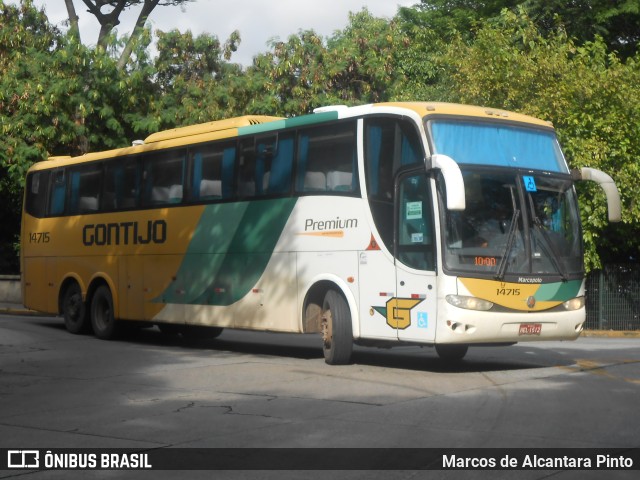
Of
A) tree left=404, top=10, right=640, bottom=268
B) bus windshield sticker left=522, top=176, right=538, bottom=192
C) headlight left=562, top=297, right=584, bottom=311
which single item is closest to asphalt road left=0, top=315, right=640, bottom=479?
headlight left=562, top=297, right=584, bottom=311

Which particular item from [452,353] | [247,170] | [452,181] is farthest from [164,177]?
[452,181]

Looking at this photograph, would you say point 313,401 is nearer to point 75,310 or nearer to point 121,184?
point 121,184

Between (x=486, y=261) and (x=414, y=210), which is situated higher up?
(x=414, y=210)

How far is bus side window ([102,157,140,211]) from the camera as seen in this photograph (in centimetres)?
2073

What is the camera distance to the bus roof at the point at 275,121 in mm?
14836

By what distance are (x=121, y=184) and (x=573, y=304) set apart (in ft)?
31.6

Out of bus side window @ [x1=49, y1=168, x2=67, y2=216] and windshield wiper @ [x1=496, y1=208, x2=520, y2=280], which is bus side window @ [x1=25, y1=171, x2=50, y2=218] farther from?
windshield wiper @ [x1=496, y1=208, x2=520, y2=280]

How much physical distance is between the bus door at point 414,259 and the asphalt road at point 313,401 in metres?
0.67

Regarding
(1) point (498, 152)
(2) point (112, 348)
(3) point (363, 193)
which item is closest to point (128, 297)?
(2) point (112, 348)

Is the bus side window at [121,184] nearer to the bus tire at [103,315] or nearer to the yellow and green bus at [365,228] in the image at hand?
the yellow and green bus at [365,228]

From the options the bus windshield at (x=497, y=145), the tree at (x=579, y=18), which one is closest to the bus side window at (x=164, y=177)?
the bus windshield at (x=497, y=145)

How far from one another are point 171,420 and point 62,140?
23.1m

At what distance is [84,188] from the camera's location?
73.4 ft

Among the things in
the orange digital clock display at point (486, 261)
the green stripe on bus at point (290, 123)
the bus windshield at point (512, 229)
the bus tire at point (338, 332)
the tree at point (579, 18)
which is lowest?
the bus tire at point (338, 332)
